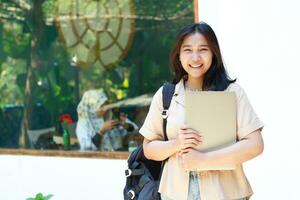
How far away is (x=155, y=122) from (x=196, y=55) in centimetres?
34

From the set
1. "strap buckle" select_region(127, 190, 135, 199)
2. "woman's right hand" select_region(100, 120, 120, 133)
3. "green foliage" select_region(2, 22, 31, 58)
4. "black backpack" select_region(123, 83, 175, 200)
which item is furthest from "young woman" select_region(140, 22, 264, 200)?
"green foliage" select_region(2, 22, 31, 58)

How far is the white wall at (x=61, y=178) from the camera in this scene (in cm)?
512

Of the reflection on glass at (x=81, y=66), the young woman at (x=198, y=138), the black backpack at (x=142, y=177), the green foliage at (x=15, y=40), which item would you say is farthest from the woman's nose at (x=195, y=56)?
the green foliage at (x=15, y=40)

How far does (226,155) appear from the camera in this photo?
2514mm

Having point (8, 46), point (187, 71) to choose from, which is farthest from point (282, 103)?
point (8, 46)

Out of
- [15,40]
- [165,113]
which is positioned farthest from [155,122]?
[15,40]

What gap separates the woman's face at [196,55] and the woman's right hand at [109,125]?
2651 mm

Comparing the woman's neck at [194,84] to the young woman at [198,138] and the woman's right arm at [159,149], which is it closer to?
the young woman at [198,138]

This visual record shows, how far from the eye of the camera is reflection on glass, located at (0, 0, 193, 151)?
5.09m

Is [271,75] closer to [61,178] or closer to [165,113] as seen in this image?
[165,113]

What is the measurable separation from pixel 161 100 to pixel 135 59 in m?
→ 2.51

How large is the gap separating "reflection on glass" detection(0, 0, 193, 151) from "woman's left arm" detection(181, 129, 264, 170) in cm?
238

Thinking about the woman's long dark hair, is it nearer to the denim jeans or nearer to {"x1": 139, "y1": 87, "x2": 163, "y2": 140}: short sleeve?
{"x1": 139, "y1": 87, "x2": 163, "y2": 140}: short sleeve

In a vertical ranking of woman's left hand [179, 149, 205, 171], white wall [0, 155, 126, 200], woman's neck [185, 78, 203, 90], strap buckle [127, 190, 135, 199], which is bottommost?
white wall [0, 155, 126, 200]
